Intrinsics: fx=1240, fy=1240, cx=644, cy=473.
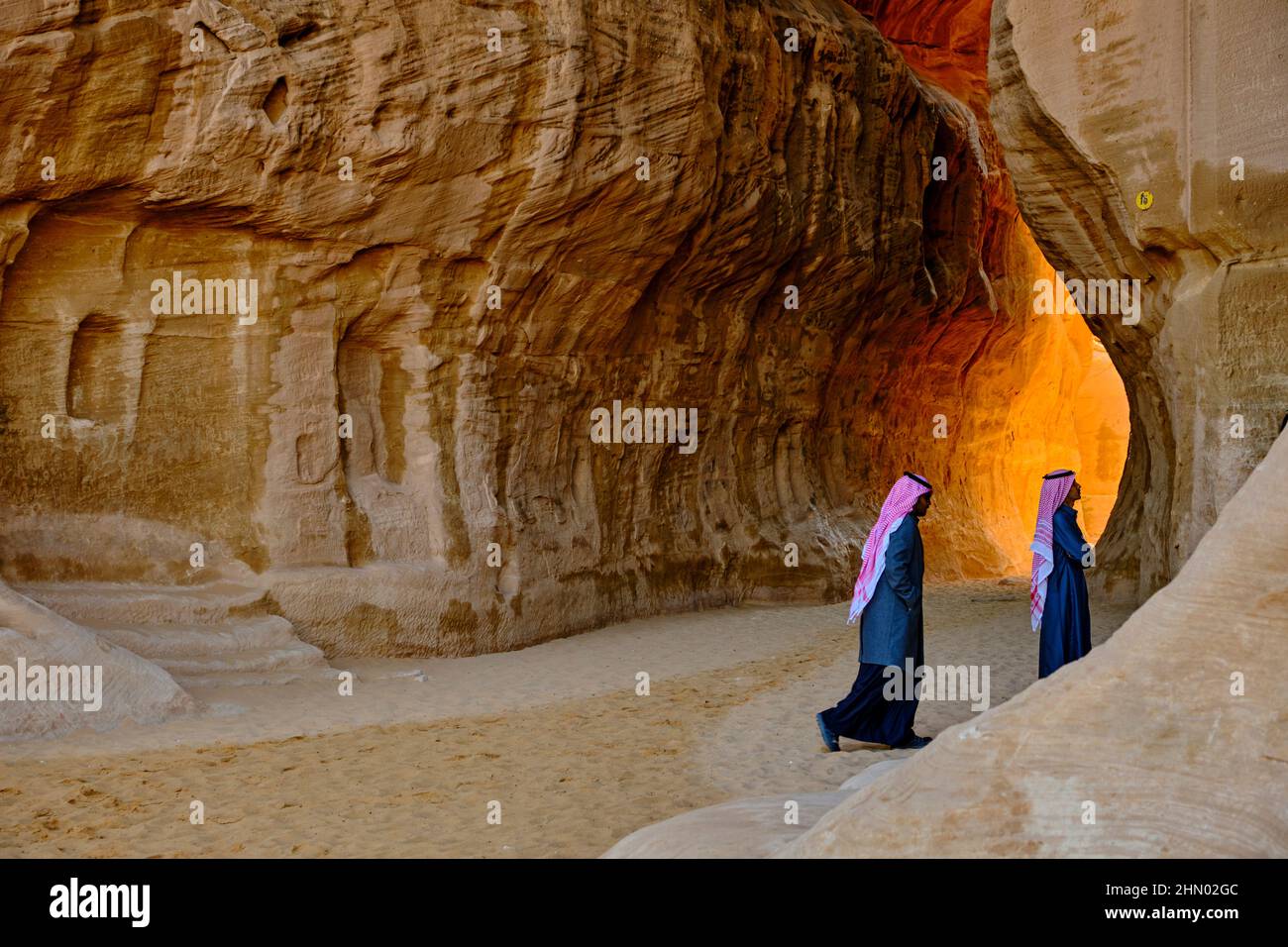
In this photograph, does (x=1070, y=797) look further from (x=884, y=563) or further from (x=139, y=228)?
(x=139, y=228)

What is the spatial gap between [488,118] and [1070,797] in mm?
8813

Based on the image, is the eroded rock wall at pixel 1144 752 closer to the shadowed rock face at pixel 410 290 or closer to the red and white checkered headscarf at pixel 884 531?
the red and white checkered headscarf at pixel 884 531

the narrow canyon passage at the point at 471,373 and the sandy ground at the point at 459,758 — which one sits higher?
the narrow canyon passage at the point at 471,373

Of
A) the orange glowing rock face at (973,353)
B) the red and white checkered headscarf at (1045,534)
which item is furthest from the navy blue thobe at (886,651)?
the orange glowing rock face at (973,353)

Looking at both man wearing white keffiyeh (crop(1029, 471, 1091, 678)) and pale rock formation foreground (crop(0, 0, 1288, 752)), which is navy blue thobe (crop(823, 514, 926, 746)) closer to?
man wearing white keffiyeh (crop(1029, 471, 1091, 678))

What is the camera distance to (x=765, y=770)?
22.8 feet

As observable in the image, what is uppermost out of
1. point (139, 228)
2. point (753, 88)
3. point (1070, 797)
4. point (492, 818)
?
point (753, 88)

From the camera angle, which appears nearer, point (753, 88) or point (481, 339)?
point (481, 339)

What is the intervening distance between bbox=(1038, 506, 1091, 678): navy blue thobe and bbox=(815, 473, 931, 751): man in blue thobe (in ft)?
2.93

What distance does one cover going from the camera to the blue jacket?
23.6 feet

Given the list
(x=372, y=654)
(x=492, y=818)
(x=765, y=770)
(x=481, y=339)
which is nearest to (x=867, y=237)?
(x=481, y=339)

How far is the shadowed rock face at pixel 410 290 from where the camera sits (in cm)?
988

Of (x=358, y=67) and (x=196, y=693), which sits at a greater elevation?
(x=358, y=67)

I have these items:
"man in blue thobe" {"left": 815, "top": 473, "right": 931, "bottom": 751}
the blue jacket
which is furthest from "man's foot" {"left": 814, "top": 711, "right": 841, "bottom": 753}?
the blue jacket
